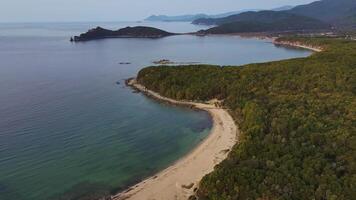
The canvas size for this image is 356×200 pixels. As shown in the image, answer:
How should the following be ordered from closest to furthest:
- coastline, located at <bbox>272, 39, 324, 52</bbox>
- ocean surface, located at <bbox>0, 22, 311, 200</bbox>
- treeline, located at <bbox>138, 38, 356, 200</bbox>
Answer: treeline, located at <bbox>138, 38, 356, 200</bbox> → ocean surface, located at <bbox>0, 22, 311, 200</bbox> → coastline, located at <bbox>272, 39, 324, 52</bbox>

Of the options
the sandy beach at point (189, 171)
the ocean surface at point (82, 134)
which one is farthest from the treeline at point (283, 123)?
the ocean surface at point (82, 134)

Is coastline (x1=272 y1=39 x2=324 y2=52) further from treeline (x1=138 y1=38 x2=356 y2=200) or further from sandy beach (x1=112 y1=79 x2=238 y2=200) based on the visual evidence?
sandy beach (x1=112 y1=79 x2=238 y2=200)

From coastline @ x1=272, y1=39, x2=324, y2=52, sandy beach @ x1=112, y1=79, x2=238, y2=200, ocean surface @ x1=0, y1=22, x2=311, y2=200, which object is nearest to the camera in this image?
sandy beach @ x1=112, y1=79, x2=238, y2=200

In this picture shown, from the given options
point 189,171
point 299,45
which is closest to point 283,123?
point 189,171

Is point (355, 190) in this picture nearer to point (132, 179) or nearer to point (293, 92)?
point (132, 179)

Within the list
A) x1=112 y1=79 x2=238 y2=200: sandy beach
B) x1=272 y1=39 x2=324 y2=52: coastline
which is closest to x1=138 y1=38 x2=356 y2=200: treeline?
x1=112 y1=79 x2=238 y2=200: sandy beach

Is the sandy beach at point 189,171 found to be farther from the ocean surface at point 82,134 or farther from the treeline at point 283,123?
the treeline at point 283,123
